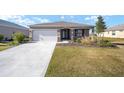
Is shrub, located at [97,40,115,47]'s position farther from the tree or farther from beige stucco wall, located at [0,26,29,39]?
beige stucco wall, located at [0,26,29,39]

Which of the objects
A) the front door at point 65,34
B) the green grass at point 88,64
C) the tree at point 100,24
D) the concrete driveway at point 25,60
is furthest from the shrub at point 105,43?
the concrete driveway at point 25,60

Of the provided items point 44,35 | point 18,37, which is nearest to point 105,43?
point 44,35

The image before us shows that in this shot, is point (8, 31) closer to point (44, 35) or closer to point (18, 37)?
point (18, 37)

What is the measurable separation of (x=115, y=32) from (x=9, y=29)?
7874mm

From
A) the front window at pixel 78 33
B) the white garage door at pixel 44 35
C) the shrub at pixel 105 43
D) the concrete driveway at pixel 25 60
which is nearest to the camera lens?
the concrete driveway at pixel 25 60

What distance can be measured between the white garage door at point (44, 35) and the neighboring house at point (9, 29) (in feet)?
7.15

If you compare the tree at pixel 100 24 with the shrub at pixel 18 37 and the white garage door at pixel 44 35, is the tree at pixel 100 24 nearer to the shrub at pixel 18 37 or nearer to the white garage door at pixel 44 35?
the white garage door at pixel 44 35

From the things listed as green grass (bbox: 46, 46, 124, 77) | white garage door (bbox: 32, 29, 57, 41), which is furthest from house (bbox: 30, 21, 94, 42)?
green grass (bbox: 46, 46, 124, 77)

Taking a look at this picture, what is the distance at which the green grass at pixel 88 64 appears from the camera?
11094 mm
